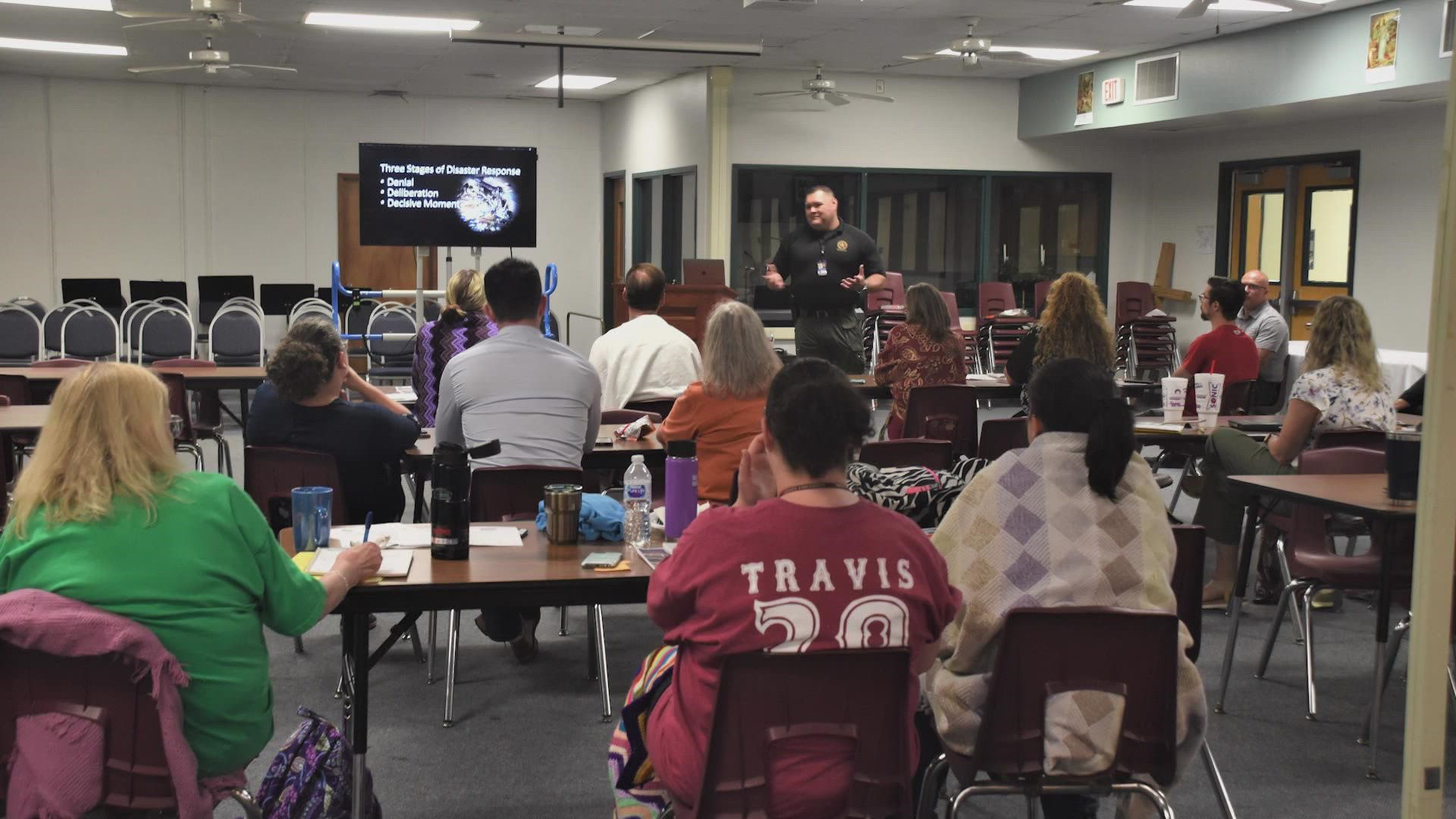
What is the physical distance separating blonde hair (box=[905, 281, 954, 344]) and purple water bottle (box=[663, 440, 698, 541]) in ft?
10.5

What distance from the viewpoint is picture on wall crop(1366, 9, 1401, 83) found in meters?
9.05

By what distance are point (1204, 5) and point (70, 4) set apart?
794cm

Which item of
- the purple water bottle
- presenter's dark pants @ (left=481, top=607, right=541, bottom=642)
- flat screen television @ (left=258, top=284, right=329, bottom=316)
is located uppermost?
flat screen television @ (left=258, top=284, right=329, bottom=316)

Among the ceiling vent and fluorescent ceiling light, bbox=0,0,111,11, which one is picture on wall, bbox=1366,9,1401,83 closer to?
the ceiling vent

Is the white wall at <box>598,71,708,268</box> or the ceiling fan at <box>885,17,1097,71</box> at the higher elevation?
the ceiling fan at <box>885,17,1097,71</box>

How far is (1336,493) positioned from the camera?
375 cm

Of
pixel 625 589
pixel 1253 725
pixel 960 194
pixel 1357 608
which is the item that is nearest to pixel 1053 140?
pixel 960 194

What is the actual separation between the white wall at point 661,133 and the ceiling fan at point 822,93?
2.29 feet

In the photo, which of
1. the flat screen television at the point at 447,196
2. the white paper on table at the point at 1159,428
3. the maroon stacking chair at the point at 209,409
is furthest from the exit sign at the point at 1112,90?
the maroon stacking chair at the point at 209,409

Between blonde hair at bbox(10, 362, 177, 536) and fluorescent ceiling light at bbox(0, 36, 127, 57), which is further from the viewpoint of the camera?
fluorescent ceiling light at bbox(0, 36, 127, 57)

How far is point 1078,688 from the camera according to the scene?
7.71 feet

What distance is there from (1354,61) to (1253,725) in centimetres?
704

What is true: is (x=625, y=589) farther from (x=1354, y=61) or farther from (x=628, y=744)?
(x=1354, y=61)

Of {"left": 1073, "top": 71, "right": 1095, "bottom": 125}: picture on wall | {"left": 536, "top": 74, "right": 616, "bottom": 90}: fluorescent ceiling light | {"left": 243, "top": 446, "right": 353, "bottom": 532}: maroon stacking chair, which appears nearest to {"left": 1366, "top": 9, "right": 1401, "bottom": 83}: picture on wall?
{"left": 1073, "top": 71, "right": 1095, "bottom": 125}: picture on wall
